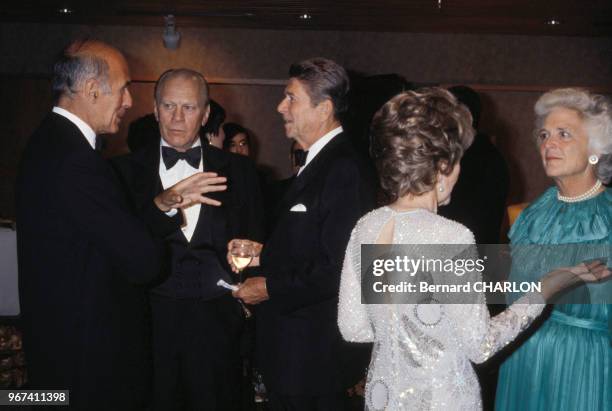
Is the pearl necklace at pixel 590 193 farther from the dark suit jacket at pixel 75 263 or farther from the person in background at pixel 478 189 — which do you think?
the dark suit jacket at pixel 75 263

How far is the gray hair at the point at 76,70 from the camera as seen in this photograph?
1.98 meters

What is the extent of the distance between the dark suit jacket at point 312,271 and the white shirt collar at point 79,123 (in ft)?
2.30

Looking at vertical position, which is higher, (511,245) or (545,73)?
(545,73)

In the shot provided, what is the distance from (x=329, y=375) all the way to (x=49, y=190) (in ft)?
3.65

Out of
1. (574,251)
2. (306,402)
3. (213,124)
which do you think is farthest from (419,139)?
(213,124)

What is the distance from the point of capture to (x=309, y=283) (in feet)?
7.39

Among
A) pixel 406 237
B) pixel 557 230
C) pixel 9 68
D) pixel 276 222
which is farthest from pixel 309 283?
pixel 9 68

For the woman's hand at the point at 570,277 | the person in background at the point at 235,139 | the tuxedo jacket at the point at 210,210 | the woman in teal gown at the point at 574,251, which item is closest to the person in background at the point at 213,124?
the tuxedo jacket at the point at 210,210

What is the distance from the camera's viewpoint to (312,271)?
2248 millimetres

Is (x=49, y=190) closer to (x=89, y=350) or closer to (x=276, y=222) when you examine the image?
(x=89, y=350)

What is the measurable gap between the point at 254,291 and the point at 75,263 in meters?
0.70

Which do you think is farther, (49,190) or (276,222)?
(276,222)

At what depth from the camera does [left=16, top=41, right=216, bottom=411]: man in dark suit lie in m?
1.84

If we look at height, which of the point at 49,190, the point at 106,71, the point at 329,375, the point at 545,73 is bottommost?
the point at 329,375
